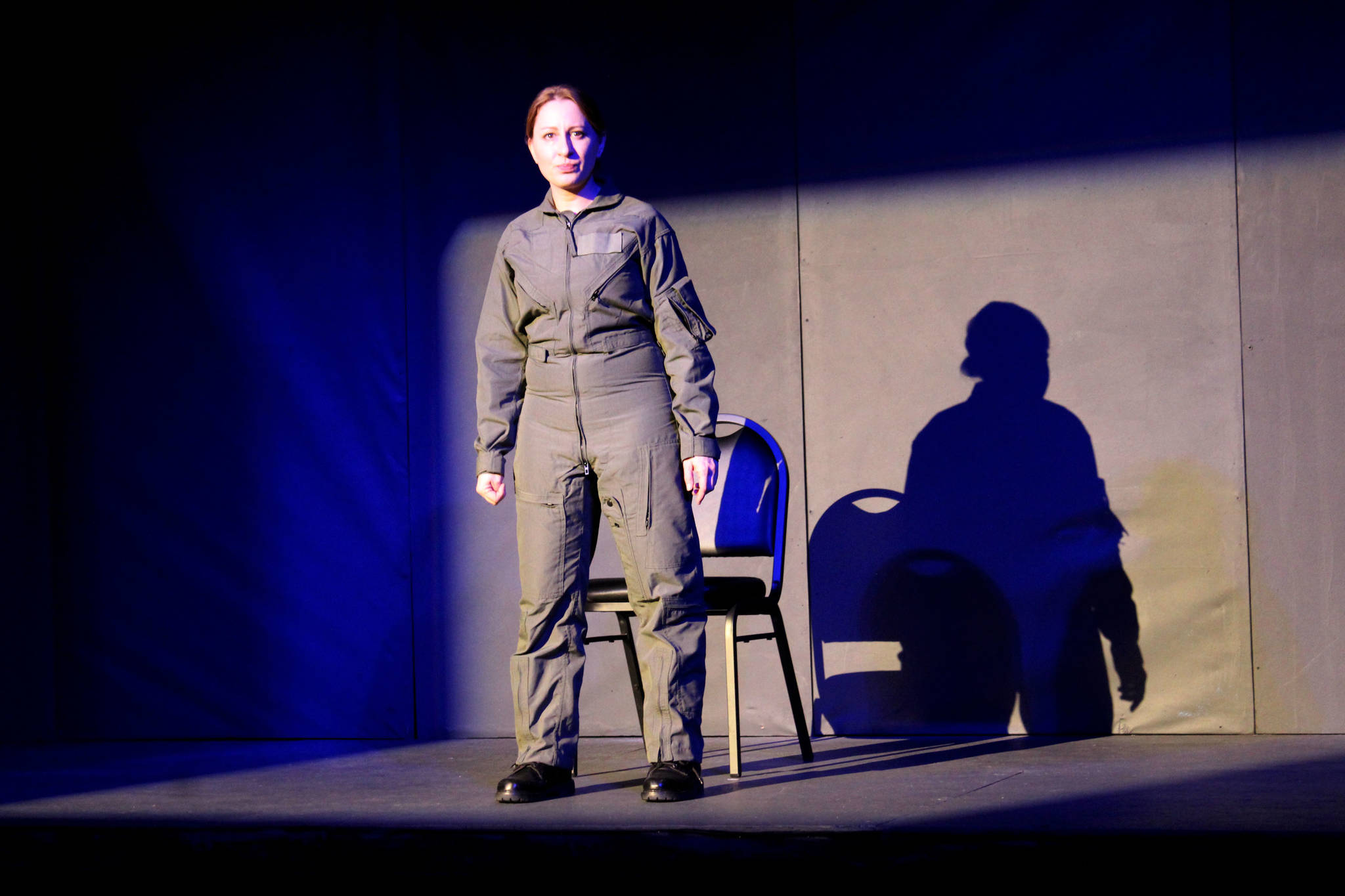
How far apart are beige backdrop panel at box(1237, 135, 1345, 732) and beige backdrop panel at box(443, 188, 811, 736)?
4.15 feet

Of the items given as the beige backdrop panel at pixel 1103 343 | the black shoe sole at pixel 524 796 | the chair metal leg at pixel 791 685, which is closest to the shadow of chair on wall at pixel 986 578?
the beige backdrop panel at pixel 1103 343

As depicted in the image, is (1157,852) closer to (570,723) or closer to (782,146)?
(570,723)

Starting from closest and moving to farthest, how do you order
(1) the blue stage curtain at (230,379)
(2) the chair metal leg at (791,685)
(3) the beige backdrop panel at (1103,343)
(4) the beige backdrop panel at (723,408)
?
(2) the chair metal leg at (791,685), (3) the beige backdrop panel at (1103,343), (4) the beige backdrop panel at (723,408), (1) the blue stage curtain at (230,379)

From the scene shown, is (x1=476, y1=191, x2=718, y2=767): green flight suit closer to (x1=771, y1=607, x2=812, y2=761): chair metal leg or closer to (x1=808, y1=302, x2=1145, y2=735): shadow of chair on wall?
(x1=771, y1=607, x2=812, y2=761): chair metal leg

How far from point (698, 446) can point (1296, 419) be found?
186 centimetres

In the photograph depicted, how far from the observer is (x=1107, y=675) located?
351 cm

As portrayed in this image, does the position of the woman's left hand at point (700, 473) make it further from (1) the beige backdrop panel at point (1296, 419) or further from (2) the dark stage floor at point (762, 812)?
(1) the beige backdrop panel at point (1296, 419)

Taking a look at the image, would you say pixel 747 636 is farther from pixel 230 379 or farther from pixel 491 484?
pixel 230 379

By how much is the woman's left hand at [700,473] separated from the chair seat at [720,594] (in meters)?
0.34

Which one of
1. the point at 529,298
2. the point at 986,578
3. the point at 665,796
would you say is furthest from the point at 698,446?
the point at 986,578

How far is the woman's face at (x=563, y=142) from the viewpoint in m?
2.65

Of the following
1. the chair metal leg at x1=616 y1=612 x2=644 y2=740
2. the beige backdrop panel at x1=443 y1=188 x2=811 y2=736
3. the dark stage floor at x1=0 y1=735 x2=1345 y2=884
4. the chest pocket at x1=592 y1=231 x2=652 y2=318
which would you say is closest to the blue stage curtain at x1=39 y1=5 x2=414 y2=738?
the beige backdrop panel at x1=443 y1=188 x2=811 y2=736

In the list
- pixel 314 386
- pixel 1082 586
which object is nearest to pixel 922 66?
pixel 1082 586

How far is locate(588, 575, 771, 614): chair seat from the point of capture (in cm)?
291
